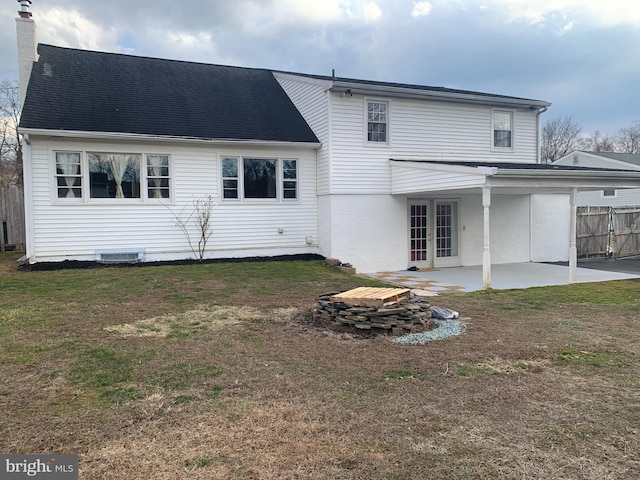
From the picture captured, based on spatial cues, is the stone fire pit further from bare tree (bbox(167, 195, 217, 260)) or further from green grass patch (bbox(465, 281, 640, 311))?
bare tree (bbox(167, 195, 217, 260))

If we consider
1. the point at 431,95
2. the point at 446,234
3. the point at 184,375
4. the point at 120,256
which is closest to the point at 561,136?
the point at 446,234

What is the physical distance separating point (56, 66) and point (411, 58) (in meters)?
15.0

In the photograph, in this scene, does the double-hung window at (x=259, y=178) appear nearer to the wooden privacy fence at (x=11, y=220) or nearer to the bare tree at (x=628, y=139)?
the wooden privacy fence at (x=11, y=220)

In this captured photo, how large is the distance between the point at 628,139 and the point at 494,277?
52.1 meters

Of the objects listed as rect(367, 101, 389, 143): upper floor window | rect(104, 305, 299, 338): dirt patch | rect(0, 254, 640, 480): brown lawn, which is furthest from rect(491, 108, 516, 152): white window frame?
rect(104, 305, 299, 338): dirt patch

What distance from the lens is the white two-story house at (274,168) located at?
11477 mm

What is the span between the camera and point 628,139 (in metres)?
51.8

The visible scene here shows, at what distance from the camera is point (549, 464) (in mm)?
2863

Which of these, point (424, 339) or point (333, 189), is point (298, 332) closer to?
point (424, 339)

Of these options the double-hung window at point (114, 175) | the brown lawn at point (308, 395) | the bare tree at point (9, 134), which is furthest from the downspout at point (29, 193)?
the bare tree at point (9, 134)

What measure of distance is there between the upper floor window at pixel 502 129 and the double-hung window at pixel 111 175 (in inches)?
414

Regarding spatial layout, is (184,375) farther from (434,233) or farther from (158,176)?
(434,233)

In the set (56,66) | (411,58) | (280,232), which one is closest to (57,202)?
(56,66)

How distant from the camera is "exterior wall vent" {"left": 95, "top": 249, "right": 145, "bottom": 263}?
1177cm
